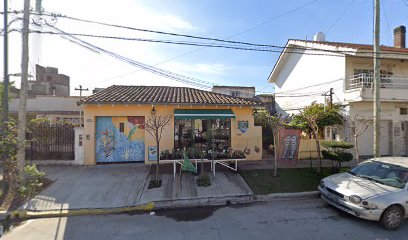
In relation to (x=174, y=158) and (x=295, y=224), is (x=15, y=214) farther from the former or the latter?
(x=295, y=224)

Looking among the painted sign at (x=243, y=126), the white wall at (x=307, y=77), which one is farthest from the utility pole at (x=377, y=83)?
the painted sign at (x=243, y=126)

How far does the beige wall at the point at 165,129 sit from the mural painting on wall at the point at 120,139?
10.7 inches

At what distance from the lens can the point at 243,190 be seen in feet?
23.8

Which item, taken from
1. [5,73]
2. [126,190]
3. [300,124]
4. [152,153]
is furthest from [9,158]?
[300,124]

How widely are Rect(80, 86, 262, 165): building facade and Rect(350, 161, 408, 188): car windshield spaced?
532 cm

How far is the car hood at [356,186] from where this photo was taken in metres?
A: 5.29

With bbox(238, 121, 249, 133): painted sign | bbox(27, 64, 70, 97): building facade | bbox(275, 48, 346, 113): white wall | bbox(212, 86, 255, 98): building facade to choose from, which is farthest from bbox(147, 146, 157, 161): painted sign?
bbox(212, 86, 255, 98): building facade

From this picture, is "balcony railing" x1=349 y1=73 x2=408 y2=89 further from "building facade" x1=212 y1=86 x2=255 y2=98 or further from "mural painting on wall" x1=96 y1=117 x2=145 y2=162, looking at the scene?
"building facade" x1=212 y1=86 x2=255 y2=98

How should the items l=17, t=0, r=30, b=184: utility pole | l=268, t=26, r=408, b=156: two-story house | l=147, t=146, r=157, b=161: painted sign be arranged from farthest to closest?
l=268, t=26, r=408, b=156: two-story house, l=147, t=146, r=157, b=161: painted sign, l=17, t=0, r=30, b=184: utility pole

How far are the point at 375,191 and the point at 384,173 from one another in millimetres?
1091

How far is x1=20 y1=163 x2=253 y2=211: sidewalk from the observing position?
20.8 feet

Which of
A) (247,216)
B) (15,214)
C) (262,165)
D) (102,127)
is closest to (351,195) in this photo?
(247,216)

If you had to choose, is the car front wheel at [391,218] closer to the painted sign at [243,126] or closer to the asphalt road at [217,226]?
the asphalt road at [217,226]

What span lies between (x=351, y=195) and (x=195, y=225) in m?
4.10
